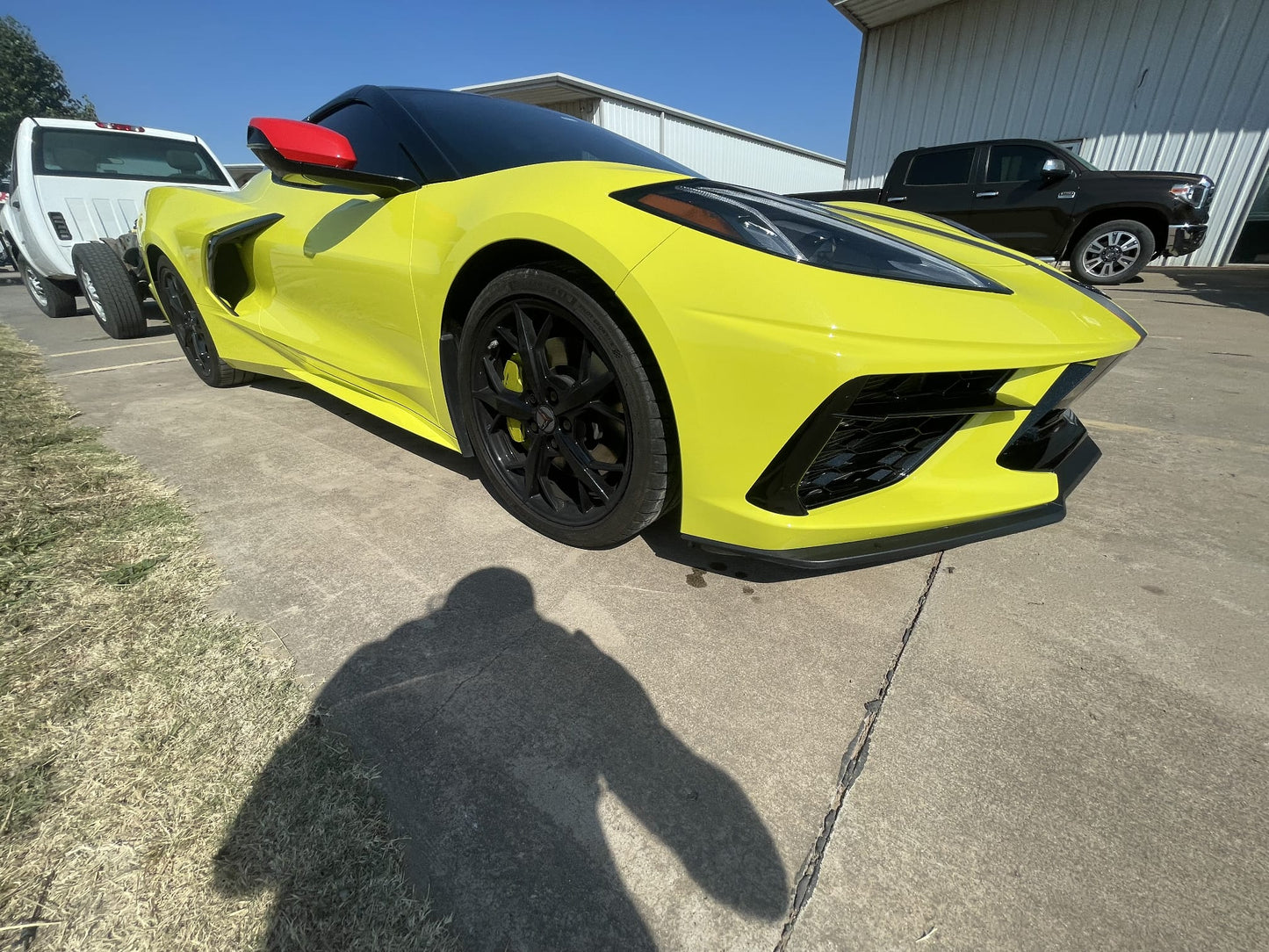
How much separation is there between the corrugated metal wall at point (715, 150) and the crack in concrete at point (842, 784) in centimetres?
1074

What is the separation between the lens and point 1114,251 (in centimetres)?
685

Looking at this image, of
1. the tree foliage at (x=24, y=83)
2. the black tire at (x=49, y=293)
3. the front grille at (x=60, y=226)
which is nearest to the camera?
the front grille at (x=60, y=226)

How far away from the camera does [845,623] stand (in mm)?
1494

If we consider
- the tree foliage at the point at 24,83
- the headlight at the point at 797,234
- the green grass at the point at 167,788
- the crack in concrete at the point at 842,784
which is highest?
the tree foliage at the point at 24,83

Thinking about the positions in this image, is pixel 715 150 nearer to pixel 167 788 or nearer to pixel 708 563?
pixel 708 563

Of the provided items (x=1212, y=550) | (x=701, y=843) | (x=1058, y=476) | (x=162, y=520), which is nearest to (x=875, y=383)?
(x=1058, y=476)

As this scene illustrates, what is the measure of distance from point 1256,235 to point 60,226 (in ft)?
51.8

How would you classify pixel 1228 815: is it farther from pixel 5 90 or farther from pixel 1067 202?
pixel 5 90

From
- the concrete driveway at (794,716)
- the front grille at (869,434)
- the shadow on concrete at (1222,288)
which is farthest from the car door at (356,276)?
the shadow on concrete at (1222,288)

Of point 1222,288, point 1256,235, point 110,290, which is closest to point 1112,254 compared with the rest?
point 1222,288

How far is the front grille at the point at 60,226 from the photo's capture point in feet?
16.5

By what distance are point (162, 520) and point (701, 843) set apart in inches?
78.5

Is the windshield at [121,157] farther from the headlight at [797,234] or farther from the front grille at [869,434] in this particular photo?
the front grille at [869,434]

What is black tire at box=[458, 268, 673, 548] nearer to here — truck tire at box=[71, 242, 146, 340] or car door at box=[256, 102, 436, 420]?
car door at box=[256, 102, 436, 420]
